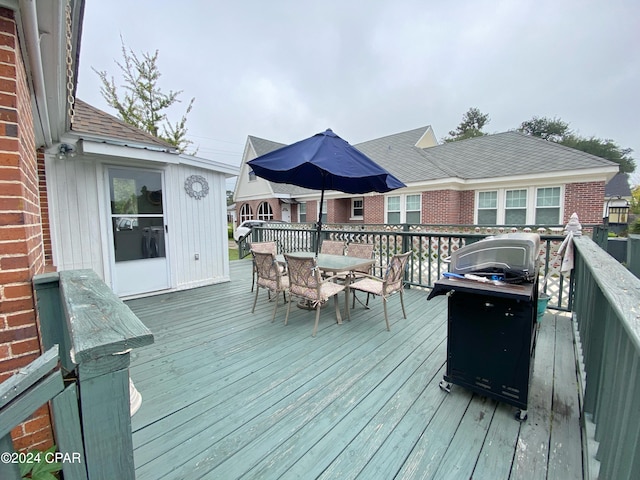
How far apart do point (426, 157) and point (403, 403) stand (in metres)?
11.6

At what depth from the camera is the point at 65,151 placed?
374cm

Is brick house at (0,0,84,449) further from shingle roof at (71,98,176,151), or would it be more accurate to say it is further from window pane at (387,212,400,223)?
window pane at (387,212,400,223)

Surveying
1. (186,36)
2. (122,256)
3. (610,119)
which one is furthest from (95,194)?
(610,119)

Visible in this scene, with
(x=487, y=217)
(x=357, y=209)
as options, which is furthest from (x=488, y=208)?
(x=357, y=209)

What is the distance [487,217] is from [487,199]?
26.5 inches

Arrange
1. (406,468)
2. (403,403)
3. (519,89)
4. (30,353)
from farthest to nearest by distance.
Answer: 1. (519,89)
2. (403,403)
3. (406,468)
4. (30,353)

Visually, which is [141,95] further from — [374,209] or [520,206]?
→ [520,206]

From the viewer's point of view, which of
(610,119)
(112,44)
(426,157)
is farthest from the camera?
(610,119)

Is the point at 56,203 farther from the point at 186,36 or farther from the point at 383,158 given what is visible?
the point at 383,158

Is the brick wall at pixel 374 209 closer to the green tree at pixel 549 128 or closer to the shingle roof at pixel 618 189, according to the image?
the shingle roof at pixel 618 189

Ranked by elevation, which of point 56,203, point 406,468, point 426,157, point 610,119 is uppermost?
point 610,119

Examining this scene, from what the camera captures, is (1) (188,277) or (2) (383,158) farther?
(2) (383,158)

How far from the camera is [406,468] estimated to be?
4.87 ft

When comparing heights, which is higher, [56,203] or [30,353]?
[56,203]
